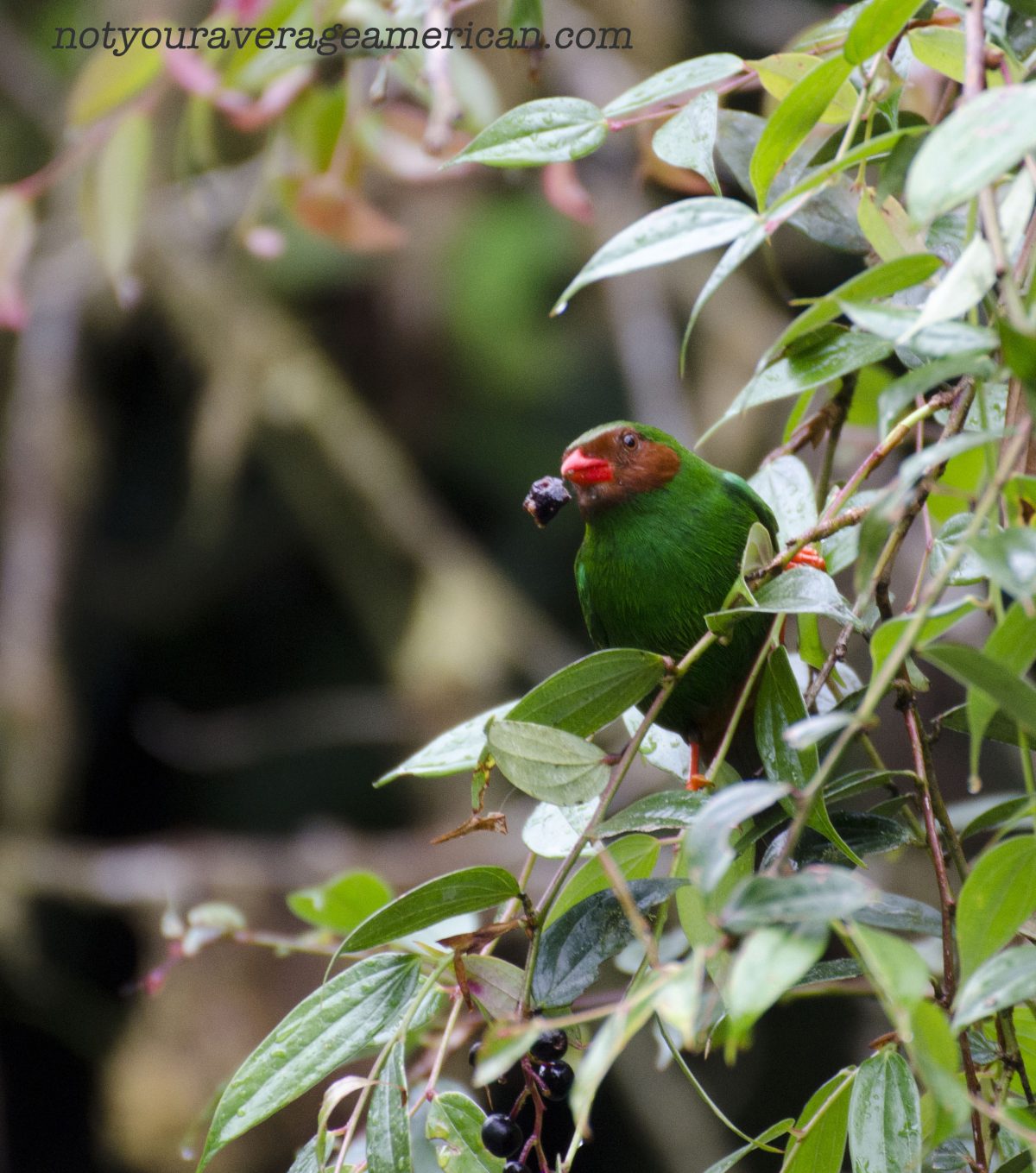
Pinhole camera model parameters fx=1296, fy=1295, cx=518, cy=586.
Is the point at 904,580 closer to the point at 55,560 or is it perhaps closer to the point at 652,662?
the point at 652,662

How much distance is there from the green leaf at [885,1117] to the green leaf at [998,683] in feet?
1.24

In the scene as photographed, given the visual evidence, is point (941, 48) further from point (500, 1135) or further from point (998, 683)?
point (500, 1135)

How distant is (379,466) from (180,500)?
5.26 feet

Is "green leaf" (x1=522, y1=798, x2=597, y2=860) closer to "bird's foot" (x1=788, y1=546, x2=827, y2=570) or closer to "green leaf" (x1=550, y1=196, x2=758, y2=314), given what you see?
"bird's foot" (x1=788, y1=546, x2=827, y2=570)

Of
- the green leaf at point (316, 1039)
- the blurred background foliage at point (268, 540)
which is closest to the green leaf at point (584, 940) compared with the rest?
the green leaf at point (316, 1039)

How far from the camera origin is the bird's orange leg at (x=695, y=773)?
1.33 m

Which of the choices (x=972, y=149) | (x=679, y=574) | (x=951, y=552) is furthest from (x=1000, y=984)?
(x=679, y=574)

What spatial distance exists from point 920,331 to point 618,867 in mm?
634

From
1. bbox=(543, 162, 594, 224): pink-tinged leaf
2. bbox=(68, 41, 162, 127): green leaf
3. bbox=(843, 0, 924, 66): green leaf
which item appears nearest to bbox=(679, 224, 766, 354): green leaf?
bbox=(843, 0, 924, 66): green leaf

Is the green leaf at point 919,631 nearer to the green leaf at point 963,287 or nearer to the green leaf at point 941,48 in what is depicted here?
the green leaf at point 963,287

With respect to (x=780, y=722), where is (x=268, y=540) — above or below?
below

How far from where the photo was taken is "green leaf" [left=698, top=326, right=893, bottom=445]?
1107mm

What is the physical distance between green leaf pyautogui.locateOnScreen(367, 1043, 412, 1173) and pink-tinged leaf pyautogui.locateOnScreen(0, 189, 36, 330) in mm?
1563

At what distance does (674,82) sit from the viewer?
4.11ft
